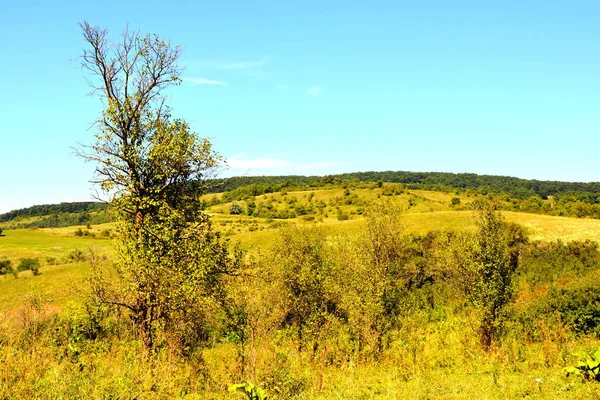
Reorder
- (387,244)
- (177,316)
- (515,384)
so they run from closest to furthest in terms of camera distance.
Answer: (515,384) < (177,316) < (387,244)

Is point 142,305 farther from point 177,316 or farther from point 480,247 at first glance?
point 480,247

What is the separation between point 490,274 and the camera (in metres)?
27.4

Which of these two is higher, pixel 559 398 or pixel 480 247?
pixel 480 247

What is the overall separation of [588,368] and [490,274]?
13455mm

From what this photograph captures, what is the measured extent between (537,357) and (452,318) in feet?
91.5

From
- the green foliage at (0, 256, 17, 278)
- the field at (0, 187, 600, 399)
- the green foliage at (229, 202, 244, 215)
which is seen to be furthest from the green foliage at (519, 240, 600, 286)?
the green foliage at (229, 202, 244, 215)

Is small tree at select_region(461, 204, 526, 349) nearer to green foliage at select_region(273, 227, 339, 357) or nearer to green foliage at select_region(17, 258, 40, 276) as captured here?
green foliage at select_region(273, 227, 339, 357)

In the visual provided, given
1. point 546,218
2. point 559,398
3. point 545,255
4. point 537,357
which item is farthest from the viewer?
point 546,218

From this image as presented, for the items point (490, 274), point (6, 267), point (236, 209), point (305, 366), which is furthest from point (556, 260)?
point (236, 209)

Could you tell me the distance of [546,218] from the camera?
80.4m

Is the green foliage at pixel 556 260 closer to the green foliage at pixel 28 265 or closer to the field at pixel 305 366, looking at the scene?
the field at pixel 305 366

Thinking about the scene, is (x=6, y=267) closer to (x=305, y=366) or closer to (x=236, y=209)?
(x=305, y=366)

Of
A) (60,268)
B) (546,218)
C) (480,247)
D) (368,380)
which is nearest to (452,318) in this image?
(480,247)

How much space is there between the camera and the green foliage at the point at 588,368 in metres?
13.9
